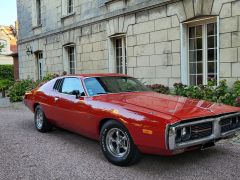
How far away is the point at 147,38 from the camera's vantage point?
11328mm

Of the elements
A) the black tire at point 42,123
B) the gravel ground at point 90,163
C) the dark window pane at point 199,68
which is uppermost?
the dark window pane at point 199,68

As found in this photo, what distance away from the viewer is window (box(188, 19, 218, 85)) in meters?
9.48

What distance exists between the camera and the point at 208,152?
18.7 ft

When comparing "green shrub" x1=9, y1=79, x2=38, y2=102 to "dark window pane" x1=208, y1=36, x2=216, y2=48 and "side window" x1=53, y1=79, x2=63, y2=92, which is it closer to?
"side window" x1=53, y1=79, x2=63, y2=92

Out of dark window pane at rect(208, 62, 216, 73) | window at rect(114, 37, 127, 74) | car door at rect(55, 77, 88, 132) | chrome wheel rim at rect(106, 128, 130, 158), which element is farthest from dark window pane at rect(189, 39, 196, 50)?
chrome wheel rim at rect(106, 128, 130, 158)

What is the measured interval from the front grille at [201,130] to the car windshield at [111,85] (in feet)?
6.59

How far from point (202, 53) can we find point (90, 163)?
5.94m

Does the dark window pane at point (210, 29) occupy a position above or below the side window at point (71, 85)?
above

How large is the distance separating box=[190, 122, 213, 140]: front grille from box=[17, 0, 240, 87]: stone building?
176 inches

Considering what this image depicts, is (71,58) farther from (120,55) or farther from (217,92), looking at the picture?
(217,92)

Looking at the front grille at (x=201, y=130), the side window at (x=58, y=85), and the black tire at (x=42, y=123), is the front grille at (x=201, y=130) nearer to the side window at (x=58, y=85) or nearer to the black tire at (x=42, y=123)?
the side window at (x=58, y=85)

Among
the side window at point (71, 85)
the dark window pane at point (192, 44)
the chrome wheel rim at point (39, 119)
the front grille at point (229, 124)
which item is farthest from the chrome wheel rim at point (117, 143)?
the dark window pane at point (192, 44)

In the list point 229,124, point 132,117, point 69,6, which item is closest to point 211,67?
point 229,124

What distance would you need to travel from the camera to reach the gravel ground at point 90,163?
461 centimetres
